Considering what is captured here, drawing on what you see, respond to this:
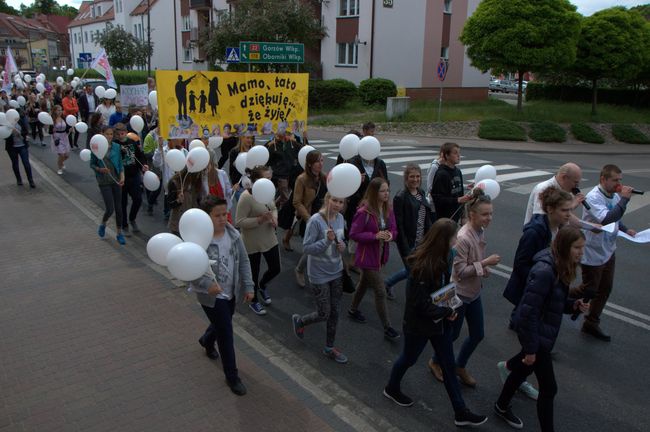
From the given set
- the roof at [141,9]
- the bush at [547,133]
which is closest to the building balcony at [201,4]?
the roof at [141,9]

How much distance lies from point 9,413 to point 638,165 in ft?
66.9

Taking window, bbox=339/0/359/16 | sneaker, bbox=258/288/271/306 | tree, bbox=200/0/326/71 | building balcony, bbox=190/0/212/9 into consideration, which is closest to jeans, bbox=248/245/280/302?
sneaker, bbox=258/288/271/306

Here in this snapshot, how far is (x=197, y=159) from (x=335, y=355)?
2.80 m

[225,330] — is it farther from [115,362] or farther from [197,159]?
[197,159]

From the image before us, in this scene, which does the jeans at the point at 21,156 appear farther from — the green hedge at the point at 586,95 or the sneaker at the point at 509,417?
the green hedge at the point at 586,95

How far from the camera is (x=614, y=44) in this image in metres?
25.2

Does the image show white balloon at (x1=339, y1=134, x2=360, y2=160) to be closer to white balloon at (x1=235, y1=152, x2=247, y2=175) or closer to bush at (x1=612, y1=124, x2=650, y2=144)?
white balloon at (x1=235, y1=152, x2=247, y2=175)

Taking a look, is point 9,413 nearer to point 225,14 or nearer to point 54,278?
point 54,278

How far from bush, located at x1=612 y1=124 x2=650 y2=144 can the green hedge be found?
10017 mm

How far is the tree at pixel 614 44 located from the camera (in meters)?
25.2

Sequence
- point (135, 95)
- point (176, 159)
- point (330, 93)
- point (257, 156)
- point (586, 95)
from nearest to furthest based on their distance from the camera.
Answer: point (176, 159) < point (257, 156) < point (135, 95) < point (330, 93) < point (586, 95)

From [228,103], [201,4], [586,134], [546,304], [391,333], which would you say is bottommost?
[391,333]

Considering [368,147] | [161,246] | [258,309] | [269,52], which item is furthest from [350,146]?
[269,52]

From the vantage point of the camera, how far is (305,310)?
611cm
